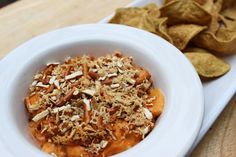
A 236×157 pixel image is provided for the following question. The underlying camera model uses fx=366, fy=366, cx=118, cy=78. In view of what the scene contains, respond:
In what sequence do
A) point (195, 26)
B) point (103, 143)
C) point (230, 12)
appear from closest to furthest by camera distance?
point (103, 143), point (195, 26), point (230, 12)

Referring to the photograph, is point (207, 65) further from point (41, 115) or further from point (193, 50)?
point (41, 115)

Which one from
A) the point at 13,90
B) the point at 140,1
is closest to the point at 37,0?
the point at 140,1

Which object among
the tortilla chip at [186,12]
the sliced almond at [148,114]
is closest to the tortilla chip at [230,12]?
the tortilla chip at [186,12]

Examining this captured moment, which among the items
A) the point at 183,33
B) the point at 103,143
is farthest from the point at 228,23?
the point at 103,143

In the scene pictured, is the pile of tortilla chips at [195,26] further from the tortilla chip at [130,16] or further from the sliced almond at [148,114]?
the sliced almond at [148,114]

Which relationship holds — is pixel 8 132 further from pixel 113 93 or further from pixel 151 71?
pixel 151 71

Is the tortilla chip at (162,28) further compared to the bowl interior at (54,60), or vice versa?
the tortilla chip at (162,28)
